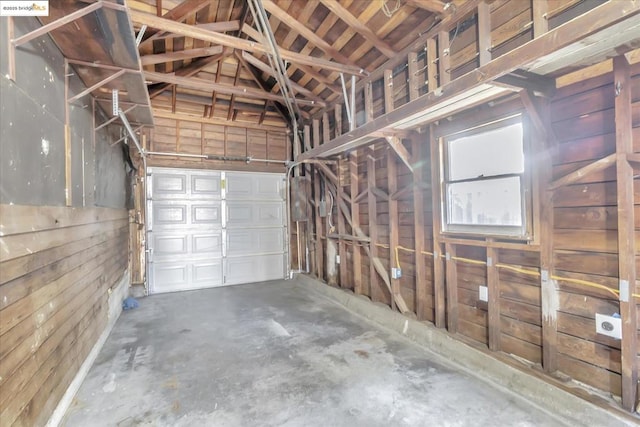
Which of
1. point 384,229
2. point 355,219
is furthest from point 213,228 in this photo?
point 384,229

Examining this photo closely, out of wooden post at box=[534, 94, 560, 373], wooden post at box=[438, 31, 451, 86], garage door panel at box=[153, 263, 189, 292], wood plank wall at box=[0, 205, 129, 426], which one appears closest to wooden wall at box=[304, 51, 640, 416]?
wooden post at box=[534, 94, 560, 373]

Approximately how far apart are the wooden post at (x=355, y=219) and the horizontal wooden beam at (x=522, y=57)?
5.39 ft

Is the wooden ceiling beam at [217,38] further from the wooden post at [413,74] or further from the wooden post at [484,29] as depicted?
the wooden post at [484,29]

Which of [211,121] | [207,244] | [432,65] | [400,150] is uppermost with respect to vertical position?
[211,121]

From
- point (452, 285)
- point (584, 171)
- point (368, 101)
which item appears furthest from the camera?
point (368, 101)

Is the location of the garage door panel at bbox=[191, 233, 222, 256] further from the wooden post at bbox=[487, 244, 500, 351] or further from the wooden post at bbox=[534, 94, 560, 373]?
the wooden post at bbox=[534, 94, 560, 373]

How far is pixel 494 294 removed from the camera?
2.78 meters

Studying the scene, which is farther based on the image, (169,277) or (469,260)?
(169,277)

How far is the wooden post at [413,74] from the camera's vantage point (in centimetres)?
332

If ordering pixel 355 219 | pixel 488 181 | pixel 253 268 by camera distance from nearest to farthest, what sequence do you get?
pixel 488 181
pixel 355 219
pixel 253 268

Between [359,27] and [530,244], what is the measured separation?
2871 mm

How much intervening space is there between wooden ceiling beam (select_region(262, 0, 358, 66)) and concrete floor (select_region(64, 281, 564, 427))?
355 centimetres

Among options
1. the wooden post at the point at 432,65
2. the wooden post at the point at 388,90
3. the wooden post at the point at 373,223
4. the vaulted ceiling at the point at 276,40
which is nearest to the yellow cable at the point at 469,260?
the wooden post at the point at 373,223

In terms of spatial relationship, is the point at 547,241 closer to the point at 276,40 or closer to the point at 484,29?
the point at 484,29
